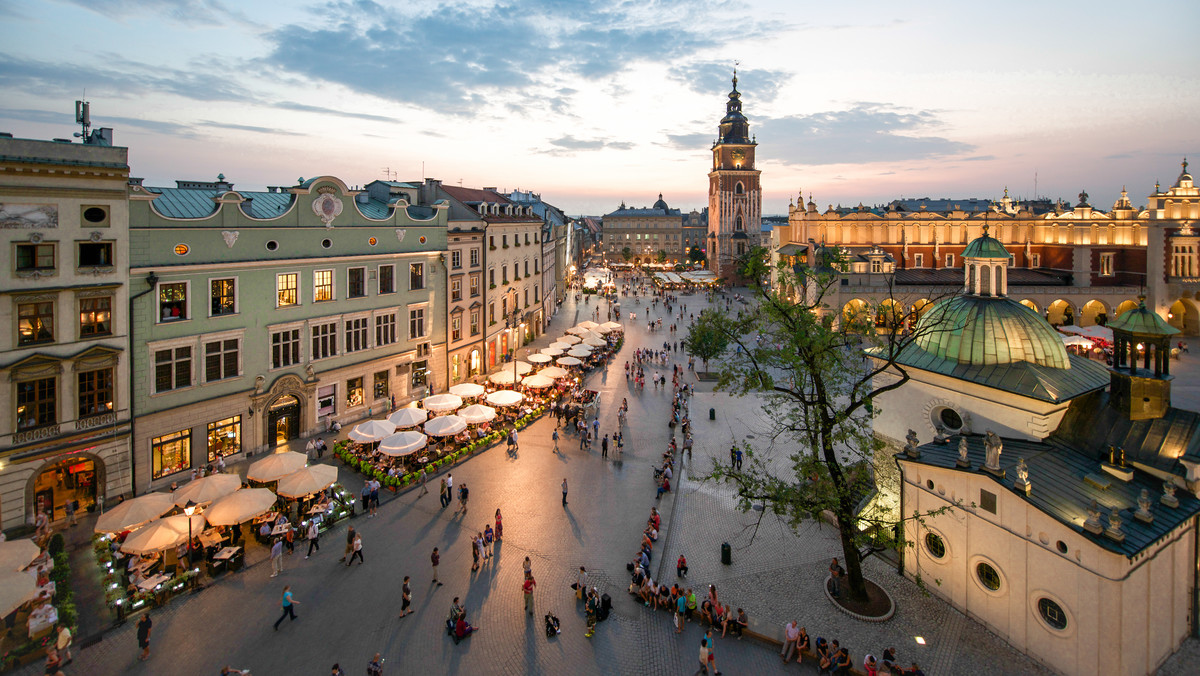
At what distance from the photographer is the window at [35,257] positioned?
777 inches

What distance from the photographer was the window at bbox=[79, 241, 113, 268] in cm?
2114

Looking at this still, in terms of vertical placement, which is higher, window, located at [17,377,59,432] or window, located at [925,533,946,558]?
window, located at [17,377,59,432]

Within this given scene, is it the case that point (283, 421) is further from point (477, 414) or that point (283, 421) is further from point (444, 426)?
point (477, 414)

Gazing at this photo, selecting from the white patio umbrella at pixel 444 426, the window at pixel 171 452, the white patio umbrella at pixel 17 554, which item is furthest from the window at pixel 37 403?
the white patio umbrella at pixel 444 426

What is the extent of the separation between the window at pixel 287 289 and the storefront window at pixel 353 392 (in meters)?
5.46

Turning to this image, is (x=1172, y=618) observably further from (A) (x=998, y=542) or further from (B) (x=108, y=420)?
(B) (x=108, y=420)

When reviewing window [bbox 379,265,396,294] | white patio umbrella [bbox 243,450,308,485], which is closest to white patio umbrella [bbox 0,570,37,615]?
white patio umbrella [bbox 243,450,308,485]

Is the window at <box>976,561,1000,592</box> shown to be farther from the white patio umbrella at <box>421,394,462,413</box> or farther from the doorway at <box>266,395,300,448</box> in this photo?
the doorway at <box>266,395,300,448</box>

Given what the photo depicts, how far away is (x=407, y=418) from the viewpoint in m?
28.0

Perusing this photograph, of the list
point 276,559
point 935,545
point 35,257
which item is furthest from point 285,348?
point 935,545

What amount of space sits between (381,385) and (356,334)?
11.5 ft

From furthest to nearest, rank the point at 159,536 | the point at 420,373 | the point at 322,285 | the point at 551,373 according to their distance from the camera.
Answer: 1. the point at 551,373
2. the point at 420,373
3. the point at 322,285
4. the point at 159,536

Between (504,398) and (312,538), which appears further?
(504,398)

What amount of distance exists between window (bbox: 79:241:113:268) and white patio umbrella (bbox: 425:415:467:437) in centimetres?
1387
